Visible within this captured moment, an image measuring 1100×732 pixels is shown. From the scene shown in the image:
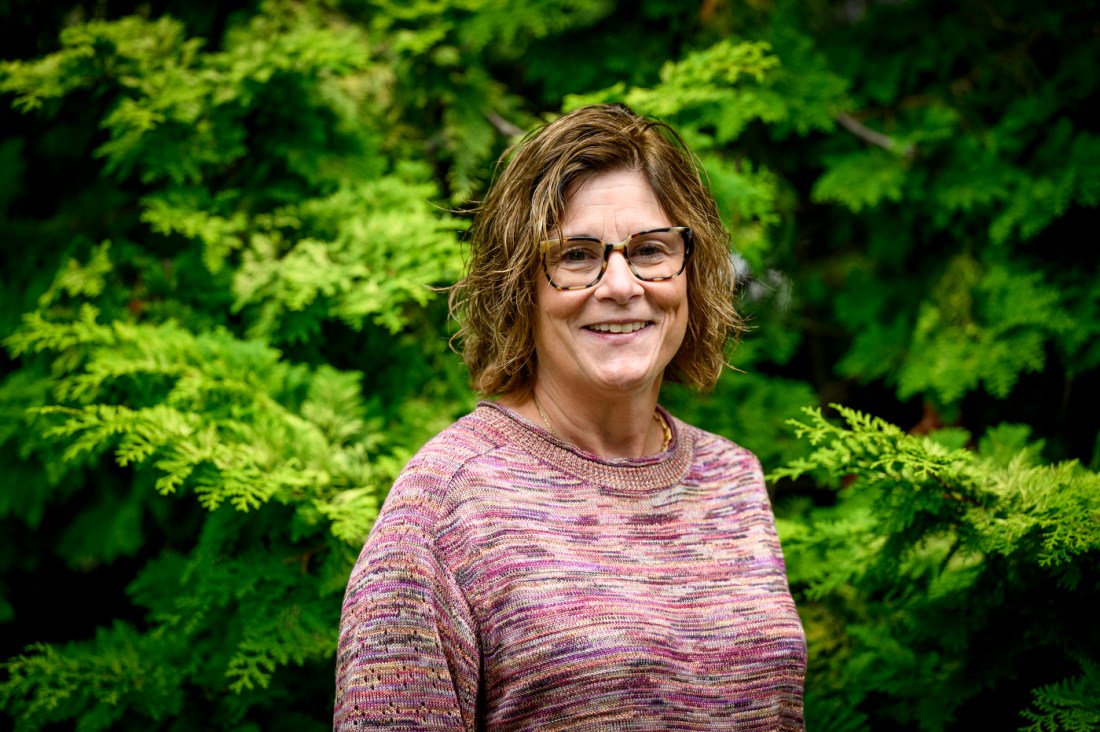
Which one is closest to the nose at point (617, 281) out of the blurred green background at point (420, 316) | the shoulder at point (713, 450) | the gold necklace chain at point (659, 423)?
the gold necklace chain at point (659, 423)

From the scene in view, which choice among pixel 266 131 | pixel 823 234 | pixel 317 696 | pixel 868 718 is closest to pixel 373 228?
pixel 266 131

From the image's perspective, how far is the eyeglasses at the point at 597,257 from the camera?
5.37 feet

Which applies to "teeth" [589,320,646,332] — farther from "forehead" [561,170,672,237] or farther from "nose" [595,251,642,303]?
"forehead" [561,170,672,237]

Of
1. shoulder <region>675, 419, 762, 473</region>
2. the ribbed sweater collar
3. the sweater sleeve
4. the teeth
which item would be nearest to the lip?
the teeth

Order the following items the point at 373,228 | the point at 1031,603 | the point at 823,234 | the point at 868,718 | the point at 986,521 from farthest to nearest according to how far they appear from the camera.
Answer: the point at 823,234, the point at 373,228, the point at 868,718, the point at 1031,603, the point at 986,521

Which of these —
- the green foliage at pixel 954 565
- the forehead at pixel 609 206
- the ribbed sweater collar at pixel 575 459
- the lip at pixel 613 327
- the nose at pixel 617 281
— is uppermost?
the forehead at pixel 609 206

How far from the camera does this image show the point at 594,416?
5.68 ft

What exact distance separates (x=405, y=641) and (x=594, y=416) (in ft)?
2.00

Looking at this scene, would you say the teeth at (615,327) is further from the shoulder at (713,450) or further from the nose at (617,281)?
the shoulder at (713,450)

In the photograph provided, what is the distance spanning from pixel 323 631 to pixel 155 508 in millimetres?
847

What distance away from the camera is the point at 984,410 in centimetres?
301

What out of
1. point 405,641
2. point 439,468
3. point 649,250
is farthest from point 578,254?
point 405,641

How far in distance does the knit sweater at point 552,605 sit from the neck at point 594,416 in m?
0.05

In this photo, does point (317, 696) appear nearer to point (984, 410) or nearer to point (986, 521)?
point (986, 521)
